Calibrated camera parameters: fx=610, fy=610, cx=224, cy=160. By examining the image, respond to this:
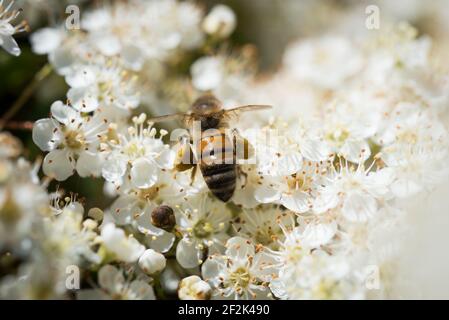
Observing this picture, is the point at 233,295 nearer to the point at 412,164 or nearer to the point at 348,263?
the point at 348,263

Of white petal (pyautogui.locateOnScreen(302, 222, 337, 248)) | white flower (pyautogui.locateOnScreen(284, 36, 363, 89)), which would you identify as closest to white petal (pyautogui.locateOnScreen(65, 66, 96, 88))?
white petal (pyautogui.locateOnScreen(302, 222, 337, 248))

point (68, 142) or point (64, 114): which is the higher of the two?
point (64, 114)

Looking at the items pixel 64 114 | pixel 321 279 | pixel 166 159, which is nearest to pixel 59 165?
pixel 64 114

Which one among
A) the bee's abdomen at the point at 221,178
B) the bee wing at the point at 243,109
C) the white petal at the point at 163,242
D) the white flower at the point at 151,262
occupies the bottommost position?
the white flower at the point at 151,262

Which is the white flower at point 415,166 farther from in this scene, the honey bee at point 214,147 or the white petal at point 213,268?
the white petal at point 213,268

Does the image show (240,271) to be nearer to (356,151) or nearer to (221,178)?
(221,178)

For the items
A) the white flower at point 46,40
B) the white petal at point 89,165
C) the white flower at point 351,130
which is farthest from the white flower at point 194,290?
the white flower at point 46,40
